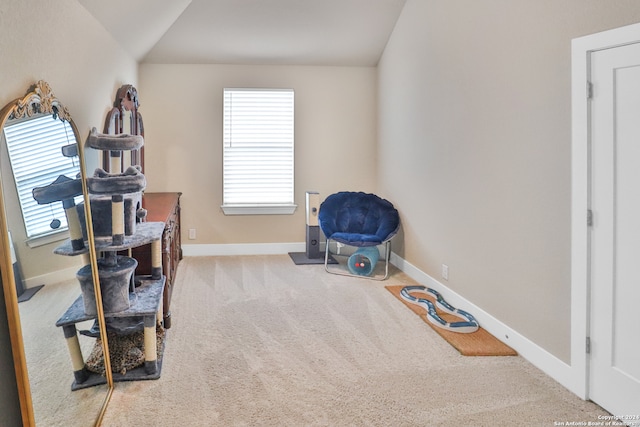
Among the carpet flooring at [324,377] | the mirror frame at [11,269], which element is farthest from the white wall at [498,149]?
the mirror frame at [11,269]

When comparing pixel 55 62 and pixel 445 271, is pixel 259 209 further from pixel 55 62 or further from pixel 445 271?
pixel 55 62

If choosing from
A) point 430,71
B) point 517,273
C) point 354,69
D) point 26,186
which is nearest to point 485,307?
point 517,273

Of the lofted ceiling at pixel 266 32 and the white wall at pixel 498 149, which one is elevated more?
the lofted ceiling at pixel 266 32

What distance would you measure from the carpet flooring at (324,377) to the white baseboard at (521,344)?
0.06 metres

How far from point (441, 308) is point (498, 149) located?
132 cm

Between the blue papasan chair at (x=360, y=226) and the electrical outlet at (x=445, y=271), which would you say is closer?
the electrical outlet at (x=445, y=271)

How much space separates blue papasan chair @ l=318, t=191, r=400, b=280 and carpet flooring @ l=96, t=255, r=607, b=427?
0.87 meters

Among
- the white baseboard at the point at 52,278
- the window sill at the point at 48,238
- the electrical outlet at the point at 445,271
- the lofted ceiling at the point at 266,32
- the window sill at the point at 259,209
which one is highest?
the lofted ceiling at the point at 266,32

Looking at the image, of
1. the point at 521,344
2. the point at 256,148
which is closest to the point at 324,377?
the point at 521,344

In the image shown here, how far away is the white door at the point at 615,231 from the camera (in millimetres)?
1933

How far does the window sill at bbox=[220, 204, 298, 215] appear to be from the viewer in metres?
5.50

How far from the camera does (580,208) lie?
7.13 feet

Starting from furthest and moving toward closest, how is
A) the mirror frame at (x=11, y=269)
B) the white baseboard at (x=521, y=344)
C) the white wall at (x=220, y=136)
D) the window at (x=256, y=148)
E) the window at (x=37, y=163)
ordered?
the window at (x=256, y=148) → the white wall at (x=220, y=136) → the white baseboard at (x=521, y=344) → the window at (x=37, y=163) → the mirror frame at (x=11, y=269)

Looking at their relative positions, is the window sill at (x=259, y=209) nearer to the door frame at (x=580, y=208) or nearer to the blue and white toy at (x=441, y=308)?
the blue and white toy at (x=441, y=308)
